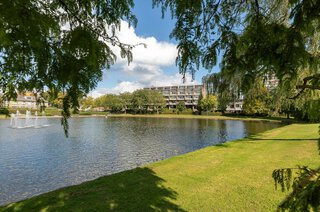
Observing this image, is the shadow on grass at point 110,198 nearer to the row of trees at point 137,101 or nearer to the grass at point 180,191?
the grass at point 180,191

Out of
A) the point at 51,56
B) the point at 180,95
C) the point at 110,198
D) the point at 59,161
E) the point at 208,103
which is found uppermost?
the point at 180,95

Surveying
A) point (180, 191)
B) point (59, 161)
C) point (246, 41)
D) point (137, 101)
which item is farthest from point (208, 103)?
point (246, 41)

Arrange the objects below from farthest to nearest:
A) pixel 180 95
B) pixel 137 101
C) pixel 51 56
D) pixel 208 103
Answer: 1. pixel 180 95
2. pixel 137 101
3. pixel 208 103
4. pixel 51 56

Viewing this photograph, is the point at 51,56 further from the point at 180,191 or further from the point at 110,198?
the point at 180,191

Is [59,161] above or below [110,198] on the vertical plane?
below

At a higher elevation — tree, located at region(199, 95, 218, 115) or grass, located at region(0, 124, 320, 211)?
tree, located at region(199, 95, 218, 115)

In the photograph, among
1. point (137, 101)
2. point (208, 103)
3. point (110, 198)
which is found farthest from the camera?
point (137, 101)

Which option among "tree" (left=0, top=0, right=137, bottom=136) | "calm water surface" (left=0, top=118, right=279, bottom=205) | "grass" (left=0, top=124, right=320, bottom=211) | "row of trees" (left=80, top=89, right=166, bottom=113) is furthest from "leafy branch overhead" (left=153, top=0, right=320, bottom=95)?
"row of trees" (left=80, top=89, right=166, bottom=113)

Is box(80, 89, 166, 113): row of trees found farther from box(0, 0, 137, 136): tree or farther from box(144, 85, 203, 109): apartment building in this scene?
box(0, 0, 137, 136): tree

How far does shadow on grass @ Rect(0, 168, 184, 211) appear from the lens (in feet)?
19.7

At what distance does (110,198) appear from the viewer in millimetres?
6586

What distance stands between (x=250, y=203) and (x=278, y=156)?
20.2 ft

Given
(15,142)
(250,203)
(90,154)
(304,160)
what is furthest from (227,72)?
(15,142)

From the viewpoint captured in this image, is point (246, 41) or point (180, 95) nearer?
point (246, 41)
